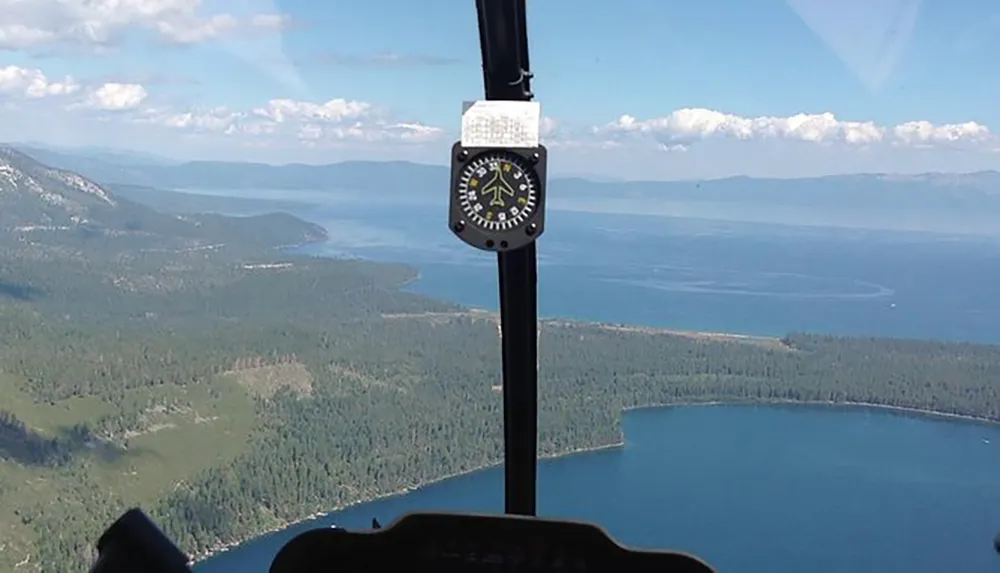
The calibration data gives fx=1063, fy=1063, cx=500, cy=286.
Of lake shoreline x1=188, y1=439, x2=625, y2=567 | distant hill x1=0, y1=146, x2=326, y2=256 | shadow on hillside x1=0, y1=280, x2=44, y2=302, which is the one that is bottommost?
lake shoreline x1=188, y1=439, x2=625, y2=567

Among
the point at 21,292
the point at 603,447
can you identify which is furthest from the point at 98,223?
the point at 603,447

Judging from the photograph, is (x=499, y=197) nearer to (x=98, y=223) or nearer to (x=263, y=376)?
(x=263, y=376)

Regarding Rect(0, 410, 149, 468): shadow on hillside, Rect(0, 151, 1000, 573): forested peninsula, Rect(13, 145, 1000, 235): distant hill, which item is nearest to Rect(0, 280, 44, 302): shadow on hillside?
Rect(0, 151, 1000, 573): forested peninsula

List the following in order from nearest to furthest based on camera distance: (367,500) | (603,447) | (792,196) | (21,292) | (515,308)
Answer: (515,308), (367,500), (603,447), (792,196), (21,292)

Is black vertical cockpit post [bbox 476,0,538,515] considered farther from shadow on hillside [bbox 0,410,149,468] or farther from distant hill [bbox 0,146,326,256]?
distant hill [bbox 0,146,326,256]

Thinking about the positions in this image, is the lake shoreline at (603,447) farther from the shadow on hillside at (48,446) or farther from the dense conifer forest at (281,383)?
the shadow on hillside at (48,446)

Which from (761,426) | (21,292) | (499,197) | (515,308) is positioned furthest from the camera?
(21,292)
